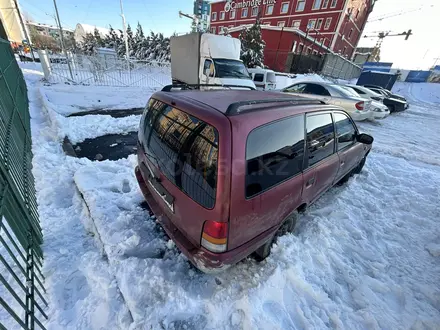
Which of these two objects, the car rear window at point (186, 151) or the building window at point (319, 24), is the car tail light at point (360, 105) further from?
the building window at point (319, 24)

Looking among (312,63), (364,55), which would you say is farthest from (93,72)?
(364,55)

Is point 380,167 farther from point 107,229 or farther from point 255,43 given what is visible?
point 255,43

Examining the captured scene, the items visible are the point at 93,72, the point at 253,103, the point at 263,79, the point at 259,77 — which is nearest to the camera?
the point at 253,103

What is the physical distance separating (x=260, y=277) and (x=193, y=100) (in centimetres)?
196

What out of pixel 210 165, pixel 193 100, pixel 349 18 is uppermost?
pixel 349 18

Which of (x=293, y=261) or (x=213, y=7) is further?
(x=213, y=7)

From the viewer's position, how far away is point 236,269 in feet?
7.45

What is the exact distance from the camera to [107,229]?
246cm

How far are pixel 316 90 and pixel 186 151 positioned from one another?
899 cm

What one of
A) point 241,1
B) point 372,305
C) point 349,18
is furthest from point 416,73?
point 372,305

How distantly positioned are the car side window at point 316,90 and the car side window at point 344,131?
6.19 m

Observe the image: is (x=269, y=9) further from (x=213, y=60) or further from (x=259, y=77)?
(x=213, y=60)

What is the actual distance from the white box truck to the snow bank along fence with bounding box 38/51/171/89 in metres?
4.60

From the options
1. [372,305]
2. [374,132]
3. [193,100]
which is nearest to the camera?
[193,100]
